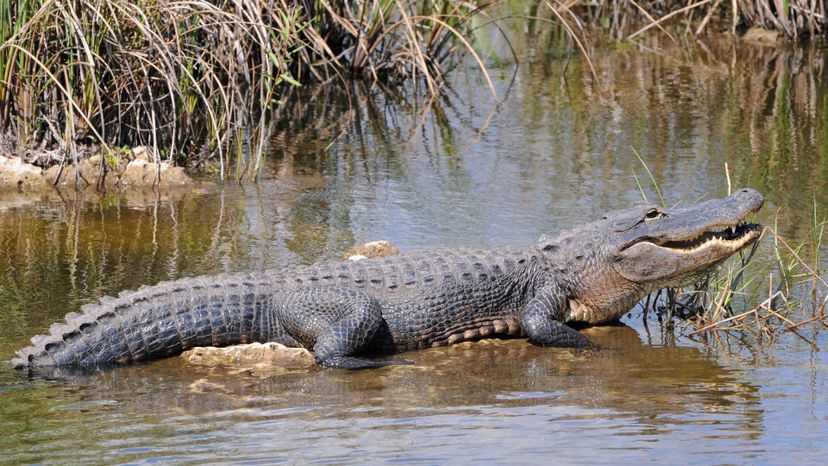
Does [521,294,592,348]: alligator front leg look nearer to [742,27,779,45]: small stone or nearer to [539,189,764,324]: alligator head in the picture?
[539,189,764,324]: alligator head

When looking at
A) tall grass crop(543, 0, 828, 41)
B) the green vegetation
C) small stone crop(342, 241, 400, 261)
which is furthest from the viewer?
tall grass crop(543, 0, 828, 41)

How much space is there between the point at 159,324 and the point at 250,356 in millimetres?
424

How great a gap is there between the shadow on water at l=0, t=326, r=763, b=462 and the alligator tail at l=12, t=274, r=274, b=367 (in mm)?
111

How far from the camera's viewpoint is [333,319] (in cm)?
520

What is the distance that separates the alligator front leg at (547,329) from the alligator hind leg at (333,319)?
2.35 ft

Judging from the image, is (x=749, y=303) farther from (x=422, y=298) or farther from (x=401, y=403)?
(x=401, y=403)

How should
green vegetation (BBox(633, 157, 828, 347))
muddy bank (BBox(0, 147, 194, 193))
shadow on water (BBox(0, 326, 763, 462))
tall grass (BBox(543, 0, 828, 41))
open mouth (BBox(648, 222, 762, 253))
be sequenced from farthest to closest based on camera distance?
tall grass (BBox(543, 0, 828, 41))
muddy bank (BBox(0, 147, 194, 193))
open mouth (BBox(648, 222, 762, 253))
green vegetation (BBox(633, 157, 828, 347))
shadow on water (BBox(0, 326, 763, 462))

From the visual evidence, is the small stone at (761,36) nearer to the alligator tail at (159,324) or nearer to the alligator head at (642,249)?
the alligator head at (642,249)

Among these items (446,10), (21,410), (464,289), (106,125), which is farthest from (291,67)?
(21,410)

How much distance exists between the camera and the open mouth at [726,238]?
5285 millimetres

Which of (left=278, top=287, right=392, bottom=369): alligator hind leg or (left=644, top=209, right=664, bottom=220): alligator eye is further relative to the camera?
(left=644, top=209, right=664, bottom=220): alligator eye

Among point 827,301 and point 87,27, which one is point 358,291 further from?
point 87,27

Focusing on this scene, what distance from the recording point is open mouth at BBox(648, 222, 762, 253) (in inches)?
208

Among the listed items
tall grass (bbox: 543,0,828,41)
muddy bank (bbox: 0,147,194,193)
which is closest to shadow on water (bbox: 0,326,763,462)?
muddy bank (bbox: 0,147,194,193)
